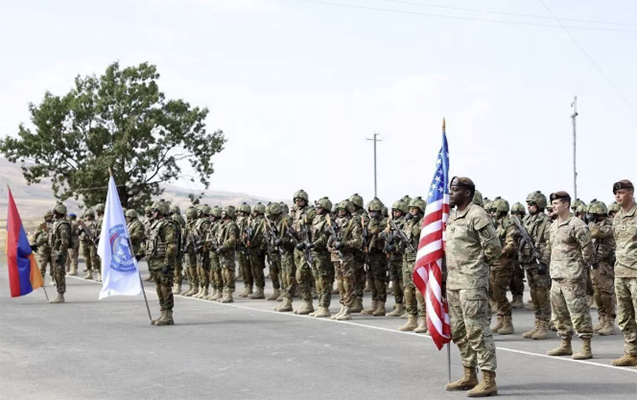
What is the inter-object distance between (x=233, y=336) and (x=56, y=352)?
8.31 feet

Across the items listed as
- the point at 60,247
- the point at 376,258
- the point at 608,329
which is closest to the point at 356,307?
the point at 376,258

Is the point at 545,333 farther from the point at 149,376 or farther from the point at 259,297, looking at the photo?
the point at 259,297

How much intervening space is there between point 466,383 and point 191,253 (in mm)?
11847

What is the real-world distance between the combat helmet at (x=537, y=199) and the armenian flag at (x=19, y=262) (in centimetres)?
1020

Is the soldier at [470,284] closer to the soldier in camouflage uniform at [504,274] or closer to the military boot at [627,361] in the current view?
the military boot at [627,361]

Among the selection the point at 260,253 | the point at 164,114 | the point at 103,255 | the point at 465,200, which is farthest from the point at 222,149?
the point at 465,200

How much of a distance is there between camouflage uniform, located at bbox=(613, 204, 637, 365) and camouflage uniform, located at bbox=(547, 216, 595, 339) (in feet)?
1.27

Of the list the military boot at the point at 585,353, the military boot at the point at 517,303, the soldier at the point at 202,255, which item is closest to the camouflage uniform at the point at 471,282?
the military boot at the point at 585,353

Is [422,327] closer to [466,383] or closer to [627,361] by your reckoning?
[627,361]

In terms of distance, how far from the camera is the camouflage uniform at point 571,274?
9.68 m

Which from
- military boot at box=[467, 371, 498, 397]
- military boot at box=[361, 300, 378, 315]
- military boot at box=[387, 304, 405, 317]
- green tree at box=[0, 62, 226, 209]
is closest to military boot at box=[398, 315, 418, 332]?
military boot at box=[387, 304, 405, 317]

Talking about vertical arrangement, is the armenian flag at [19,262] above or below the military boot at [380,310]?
above

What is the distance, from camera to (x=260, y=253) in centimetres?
1830

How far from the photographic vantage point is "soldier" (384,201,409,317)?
46.9 feet
